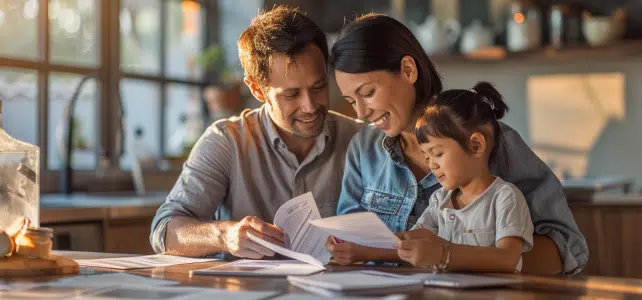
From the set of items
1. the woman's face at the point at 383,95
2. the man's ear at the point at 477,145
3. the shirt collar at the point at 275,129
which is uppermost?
the woman's face at the point at 383,95

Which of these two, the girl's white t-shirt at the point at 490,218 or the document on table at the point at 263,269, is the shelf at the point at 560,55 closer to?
the girl's white t-shirt at the point at 490,218

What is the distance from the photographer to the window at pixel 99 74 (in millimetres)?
3957

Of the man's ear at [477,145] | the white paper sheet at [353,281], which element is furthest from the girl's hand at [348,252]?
the man's ear at [477,145]

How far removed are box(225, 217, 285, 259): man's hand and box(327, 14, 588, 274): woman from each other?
161mm

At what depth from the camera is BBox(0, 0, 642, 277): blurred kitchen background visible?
13.0ft

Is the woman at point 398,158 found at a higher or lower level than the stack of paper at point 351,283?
higher

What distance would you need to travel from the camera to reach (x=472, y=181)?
1913 mm

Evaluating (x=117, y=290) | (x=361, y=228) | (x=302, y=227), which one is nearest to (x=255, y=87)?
(x=302, y=227)

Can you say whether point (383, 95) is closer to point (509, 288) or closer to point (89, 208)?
point (509, 288)

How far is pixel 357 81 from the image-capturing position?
2.15 metres

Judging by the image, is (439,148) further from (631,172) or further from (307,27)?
(631,172)

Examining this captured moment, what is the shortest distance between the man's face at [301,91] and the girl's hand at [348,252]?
0.62m

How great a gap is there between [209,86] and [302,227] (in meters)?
3.58

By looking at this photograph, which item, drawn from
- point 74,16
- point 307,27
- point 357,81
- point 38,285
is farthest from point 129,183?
point 38,285
